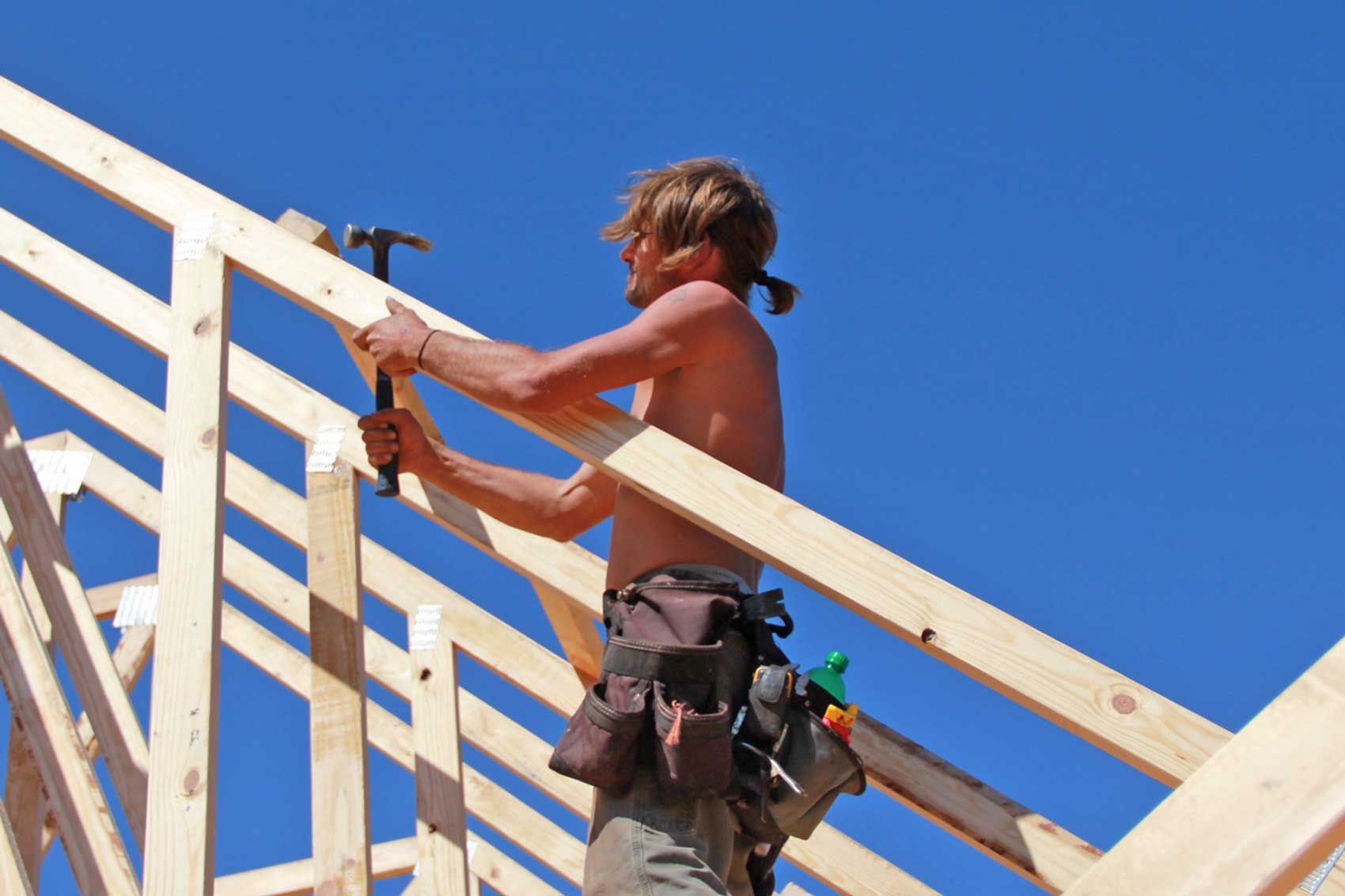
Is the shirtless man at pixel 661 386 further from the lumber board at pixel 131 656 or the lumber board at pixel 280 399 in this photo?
the lumber board at pixel 131 656

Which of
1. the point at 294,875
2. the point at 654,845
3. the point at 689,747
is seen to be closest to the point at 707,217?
the point at 689,747

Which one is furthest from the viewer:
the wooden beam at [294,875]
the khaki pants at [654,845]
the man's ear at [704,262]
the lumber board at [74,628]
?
the wooden beam at [294,875]

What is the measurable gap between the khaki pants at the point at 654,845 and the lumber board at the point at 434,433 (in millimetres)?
941

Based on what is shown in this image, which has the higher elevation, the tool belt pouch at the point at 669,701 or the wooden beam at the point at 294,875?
the wooden beam at the point at 294,875

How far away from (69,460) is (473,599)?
5.55 feet

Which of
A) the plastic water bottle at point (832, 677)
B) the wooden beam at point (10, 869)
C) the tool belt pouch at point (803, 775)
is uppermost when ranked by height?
the plastic water bottle at point (832, 677)

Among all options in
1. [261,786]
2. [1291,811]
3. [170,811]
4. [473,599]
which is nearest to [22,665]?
[170,811]

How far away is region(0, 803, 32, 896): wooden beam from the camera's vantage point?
9.19 feet

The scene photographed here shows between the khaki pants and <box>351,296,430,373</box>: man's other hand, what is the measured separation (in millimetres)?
767

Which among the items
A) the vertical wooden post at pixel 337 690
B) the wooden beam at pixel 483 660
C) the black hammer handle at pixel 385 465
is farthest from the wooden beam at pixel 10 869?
the wooden beam at pixel 483 660

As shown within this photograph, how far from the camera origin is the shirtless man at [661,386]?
2287 mm

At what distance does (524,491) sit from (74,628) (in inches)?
52.3

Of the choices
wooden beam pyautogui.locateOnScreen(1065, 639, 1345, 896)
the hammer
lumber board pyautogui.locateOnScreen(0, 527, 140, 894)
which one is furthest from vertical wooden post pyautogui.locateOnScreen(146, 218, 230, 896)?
wooden beam pyautogui.locateOnScreen(1065, 639, 1345, 896)

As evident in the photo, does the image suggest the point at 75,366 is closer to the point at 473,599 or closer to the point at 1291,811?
the point at 473,599
